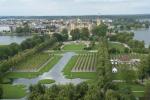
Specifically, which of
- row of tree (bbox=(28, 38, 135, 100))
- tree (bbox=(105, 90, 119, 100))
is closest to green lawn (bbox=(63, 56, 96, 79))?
row of tree (bbox=(28, 38, 135, 100))

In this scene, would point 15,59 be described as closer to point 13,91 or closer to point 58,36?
point 13,91

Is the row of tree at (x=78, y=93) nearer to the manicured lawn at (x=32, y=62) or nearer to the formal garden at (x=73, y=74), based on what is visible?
the formal garden at (x=73, y=74)

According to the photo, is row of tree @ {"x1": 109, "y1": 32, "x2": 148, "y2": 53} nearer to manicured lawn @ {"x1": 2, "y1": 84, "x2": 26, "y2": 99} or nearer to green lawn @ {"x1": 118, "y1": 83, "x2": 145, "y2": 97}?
green lawn @ {"x1": 118, "y1": 83, "x2": 145, "y2": 97}

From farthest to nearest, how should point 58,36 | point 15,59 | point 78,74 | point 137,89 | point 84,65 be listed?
point 58,36, point 15,59, point 84,65, point 78,74, point 137,89

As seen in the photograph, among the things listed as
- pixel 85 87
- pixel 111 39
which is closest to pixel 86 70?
pixel 85 87

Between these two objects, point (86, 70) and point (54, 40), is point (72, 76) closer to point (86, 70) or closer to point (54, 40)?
point (86, 70)

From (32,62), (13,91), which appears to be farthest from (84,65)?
(13,91)

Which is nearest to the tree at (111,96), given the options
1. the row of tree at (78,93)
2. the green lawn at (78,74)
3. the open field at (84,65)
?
the row of tree at (78,93)
